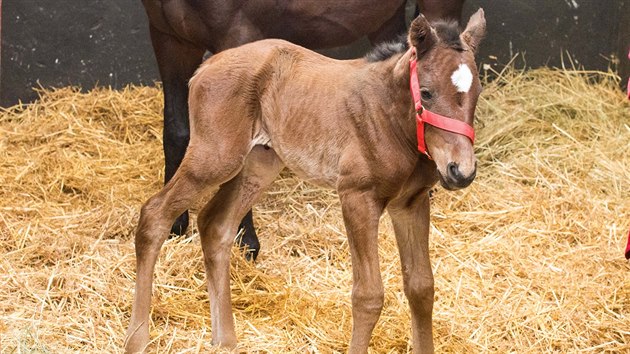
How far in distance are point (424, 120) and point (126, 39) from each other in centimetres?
413

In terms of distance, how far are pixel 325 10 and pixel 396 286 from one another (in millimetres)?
1608

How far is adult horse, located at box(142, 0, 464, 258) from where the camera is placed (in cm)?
537

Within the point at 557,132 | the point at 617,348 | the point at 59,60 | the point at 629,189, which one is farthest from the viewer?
the point at 59,60

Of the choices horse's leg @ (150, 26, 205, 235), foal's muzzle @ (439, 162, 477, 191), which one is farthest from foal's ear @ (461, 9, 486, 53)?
horse's leg @ (150, 26, 205, 235)

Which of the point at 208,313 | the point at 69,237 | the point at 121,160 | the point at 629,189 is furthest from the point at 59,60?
the point at 629,189

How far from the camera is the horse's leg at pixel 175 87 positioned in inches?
225

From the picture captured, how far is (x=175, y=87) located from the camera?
19.2ft

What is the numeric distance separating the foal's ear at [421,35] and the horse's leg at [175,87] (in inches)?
85.0

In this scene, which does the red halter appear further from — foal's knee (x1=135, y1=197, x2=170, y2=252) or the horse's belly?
foal's knee (x1=135, y1=197, x2=170, y2=252)

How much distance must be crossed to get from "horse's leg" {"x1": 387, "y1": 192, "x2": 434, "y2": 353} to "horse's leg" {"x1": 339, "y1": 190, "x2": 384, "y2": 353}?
7.9 inches

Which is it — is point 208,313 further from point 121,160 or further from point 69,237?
point 121,160

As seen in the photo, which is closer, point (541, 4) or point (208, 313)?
point (208, 313)

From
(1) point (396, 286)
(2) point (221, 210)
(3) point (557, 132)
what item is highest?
(2) point (221, 210)

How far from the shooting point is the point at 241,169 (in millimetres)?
4516
